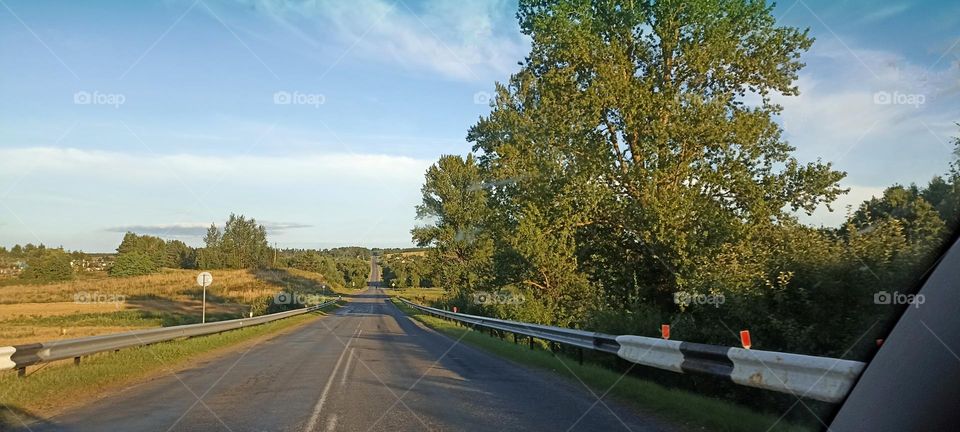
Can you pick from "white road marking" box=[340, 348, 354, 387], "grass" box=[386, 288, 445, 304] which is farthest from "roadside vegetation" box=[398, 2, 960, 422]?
"grass" box=[386, 288, 445, 304]

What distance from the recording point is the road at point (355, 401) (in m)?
7.49

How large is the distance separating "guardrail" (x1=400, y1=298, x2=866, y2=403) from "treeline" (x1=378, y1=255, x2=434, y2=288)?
1865 inches

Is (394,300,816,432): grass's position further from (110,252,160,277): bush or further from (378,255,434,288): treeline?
(110,252,160,277): bush

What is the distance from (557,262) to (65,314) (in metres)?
41.2

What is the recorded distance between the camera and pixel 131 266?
10331 centimetres

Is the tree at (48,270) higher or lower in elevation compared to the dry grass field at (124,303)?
higher

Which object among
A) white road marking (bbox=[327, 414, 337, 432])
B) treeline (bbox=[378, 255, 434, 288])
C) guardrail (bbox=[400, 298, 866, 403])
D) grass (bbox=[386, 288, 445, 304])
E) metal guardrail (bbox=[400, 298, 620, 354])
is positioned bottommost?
grass (bbox=[386, 288, 445, 304])

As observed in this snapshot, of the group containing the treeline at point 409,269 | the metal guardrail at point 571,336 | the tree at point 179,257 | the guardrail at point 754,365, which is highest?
the tree at point 179,257

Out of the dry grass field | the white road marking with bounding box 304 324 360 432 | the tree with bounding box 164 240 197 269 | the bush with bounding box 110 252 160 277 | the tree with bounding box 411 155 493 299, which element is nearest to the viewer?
the white road marking with bounding box 304 324 360 432

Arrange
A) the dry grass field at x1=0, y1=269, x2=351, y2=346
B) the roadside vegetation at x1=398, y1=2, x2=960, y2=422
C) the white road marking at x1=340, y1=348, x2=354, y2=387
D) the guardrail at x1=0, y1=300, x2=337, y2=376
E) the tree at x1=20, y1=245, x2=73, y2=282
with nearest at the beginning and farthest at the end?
the guardrail at x1=0, y1=300, x2=337, y2=376
the white road marking at x1=340, y1=348, x2=354, y2=387
the roadside vegetation at x1=398, y1=2, x2=960, y2=422
the dry grass field at x1=0, y1=269, x2=351, y2=346
the tree at x1=20, y1=245, x2=73, y2=282

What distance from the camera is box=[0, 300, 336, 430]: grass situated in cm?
930

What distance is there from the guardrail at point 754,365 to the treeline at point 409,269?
4736 cm

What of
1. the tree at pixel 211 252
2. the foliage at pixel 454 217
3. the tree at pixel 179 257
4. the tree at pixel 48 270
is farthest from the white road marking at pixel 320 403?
the tree at pixel 179 257

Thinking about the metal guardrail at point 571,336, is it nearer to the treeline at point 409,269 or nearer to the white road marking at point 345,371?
the white road marking at point 345,371
